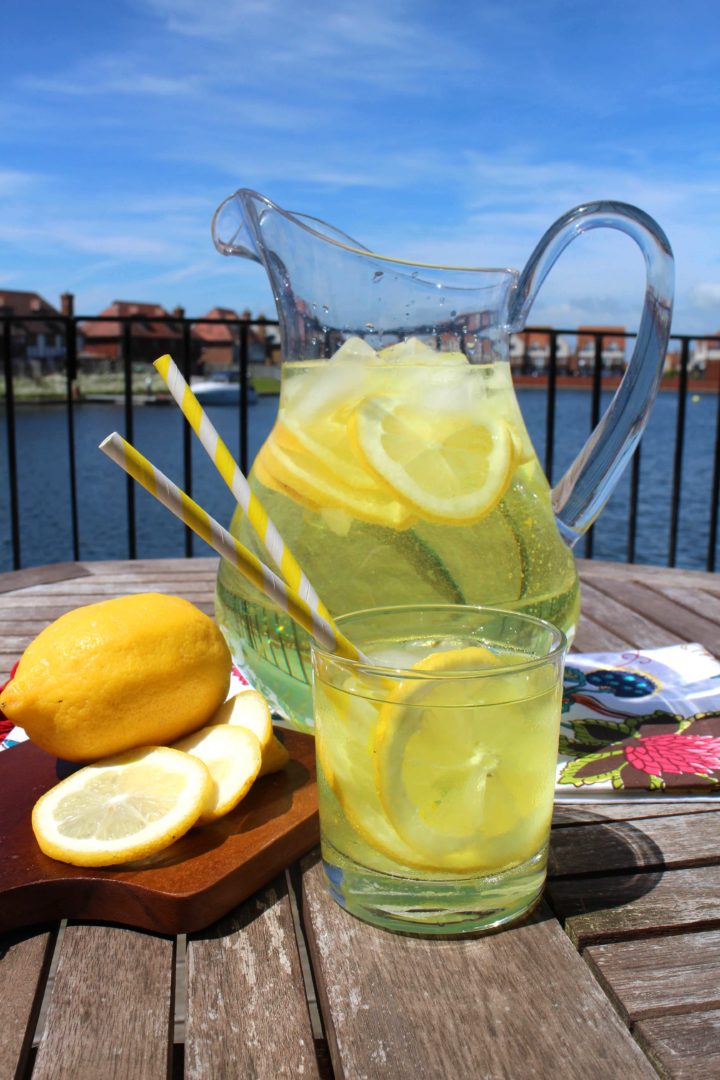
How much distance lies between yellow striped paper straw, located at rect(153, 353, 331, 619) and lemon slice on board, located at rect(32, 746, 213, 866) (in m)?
0.13

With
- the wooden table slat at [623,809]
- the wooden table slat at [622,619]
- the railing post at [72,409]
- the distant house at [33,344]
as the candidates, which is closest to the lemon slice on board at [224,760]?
the wooden table slat at [623,809]

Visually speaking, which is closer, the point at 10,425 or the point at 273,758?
the point at 273,758

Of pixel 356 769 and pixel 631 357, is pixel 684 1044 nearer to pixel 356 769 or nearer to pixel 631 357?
pixel 356 769

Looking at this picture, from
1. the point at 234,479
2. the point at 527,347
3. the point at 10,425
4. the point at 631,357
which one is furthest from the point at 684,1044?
the point at 527,347

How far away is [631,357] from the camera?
793mm

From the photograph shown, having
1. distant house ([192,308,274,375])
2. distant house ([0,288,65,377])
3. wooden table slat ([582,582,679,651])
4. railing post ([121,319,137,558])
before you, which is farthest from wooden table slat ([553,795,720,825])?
distant house ([0,288,65,377])

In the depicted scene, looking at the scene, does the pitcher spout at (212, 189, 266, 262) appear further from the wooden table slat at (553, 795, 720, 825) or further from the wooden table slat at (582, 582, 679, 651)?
the wooden table slat at (582, 582, 679, 651)

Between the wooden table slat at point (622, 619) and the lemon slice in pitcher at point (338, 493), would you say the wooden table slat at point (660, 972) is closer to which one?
the lemon slice in pitcher at point (338, 493)

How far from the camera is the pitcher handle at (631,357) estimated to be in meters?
0.77

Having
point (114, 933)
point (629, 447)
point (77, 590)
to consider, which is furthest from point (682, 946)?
point (77, 590)

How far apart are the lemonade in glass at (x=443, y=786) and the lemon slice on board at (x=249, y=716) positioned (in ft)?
0.38

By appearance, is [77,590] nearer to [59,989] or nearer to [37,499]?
[59,989]

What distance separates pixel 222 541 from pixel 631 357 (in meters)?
0.47

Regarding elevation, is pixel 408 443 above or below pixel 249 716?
above
